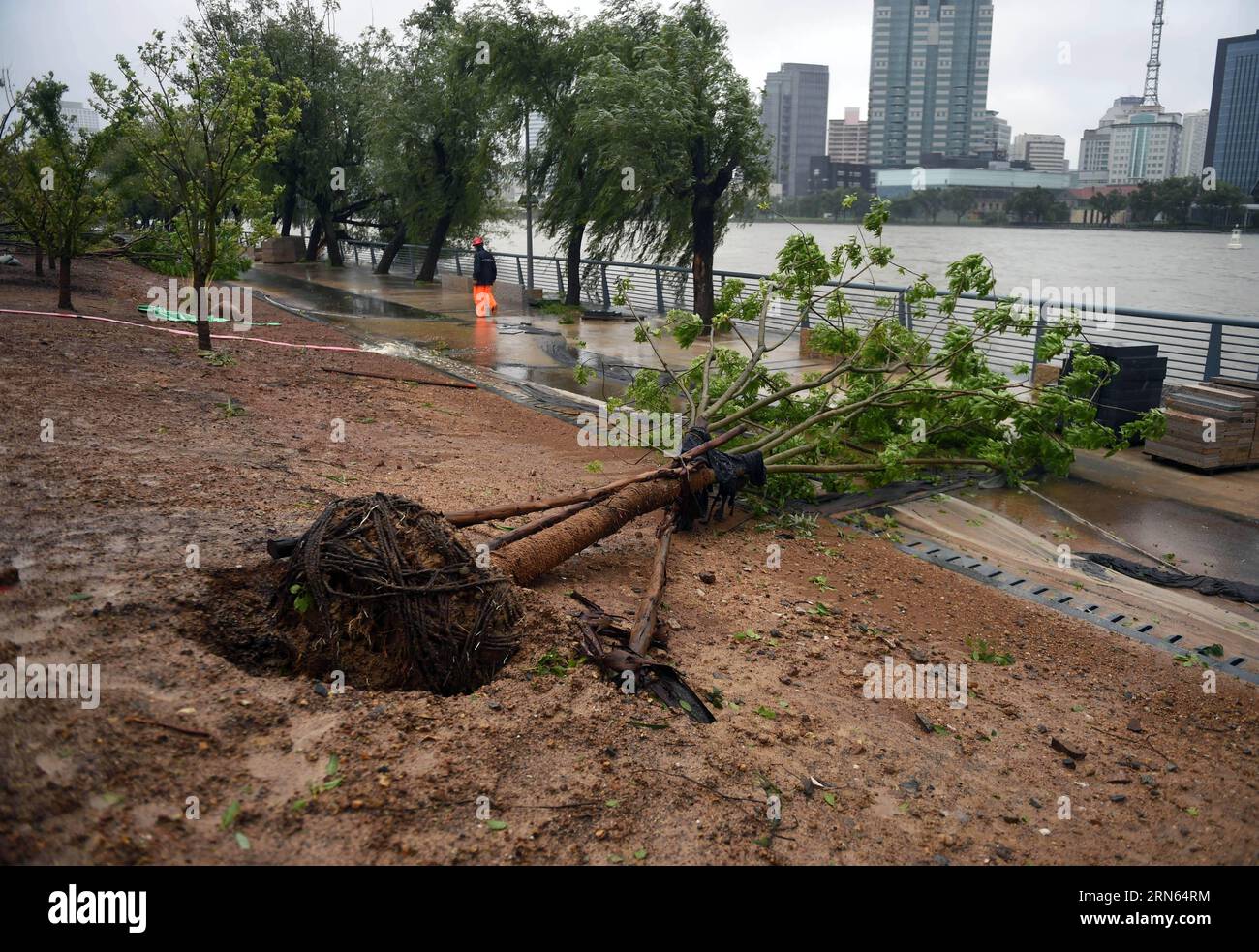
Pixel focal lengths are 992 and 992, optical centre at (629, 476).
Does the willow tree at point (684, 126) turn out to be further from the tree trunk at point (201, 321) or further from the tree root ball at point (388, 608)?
the tree root ball at point (388, 608)

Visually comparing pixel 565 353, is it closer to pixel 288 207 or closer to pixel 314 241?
pixel 288 207

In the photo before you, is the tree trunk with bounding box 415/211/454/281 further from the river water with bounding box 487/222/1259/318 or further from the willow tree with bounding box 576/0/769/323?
the willow tree with bounding box 576/0/769/323

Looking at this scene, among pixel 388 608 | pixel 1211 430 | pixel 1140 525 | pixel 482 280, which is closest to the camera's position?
pixel 388 608

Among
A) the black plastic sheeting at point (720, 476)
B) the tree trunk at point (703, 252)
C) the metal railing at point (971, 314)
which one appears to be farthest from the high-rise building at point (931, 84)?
the black plastic sheeting at point (720, 476)

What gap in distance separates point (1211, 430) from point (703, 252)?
11108mm

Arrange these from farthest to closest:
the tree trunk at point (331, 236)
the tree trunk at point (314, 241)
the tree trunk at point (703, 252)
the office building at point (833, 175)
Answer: the tree trunk at point (314, 241) → the office building at point (833, 175) → the tree trunk at point (331, 236) → the tree trunk at point (703, 252)

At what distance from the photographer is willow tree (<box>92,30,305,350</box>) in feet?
40.8

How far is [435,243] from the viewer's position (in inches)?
1160

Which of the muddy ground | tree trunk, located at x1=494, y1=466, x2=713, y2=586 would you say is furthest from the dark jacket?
tree trunk, located at x1=494, y1=466, x2=713, y2=586

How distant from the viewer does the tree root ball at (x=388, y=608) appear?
479 centimetres

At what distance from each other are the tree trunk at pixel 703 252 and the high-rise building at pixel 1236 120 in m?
15.0

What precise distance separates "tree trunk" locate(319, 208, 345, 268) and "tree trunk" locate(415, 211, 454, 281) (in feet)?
17.6

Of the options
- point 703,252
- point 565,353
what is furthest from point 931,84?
point 565,353
